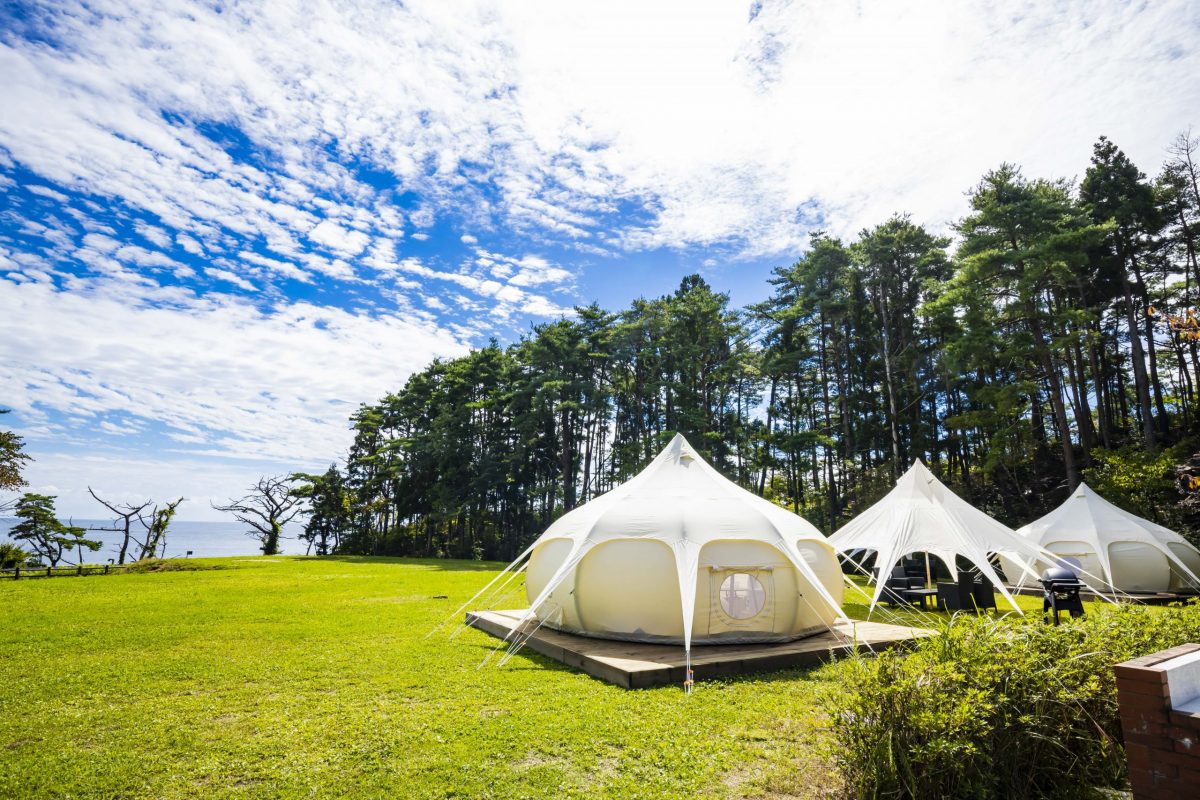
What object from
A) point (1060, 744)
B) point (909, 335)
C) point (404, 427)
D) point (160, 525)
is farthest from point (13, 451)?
point (909, 335)

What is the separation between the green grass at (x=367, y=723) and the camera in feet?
13.7

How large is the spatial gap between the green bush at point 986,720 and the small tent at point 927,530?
7.91 meters

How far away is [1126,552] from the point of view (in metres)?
14.5

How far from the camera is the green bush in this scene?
3.41 meters

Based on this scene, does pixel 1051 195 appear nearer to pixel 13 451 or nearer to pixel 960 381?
pixel 960 381

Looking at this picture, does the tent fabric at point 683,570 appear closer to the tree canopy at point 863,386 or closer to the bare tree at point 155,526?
the tree canopy at point 863,386

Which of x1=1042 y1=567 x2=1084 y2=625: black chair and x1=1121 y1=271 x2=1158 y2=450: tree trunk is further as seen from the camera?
x1=1121 y1=271 x2=1158 y2=450: tree trunk

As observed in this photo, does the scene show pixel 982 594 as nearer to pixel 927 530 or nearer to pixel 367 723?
pixel 927 530

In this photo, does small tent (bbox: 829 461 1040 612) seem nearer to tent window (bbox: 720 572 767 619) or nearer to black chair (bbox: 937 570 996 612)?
black chair (bbox: 937 570 996 612)

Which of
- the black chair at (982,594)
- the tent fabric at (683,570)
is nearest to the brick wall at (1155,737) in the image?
the tent fabric at (683,570)

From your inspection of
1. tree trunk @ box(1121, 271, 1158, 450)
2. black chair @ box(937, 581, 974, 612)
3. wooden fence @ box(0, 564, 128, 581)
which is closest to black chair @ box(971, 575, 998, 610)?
black chair @ box(937, 581, 974, 612)

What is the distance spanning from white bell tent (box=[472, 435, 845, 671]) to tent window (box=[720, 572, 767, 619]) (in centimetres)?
1

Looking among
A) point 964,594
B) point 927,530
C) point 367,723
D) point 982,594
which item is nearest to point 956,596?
point 964,594

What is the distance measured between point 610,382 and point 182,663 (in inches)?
1148
